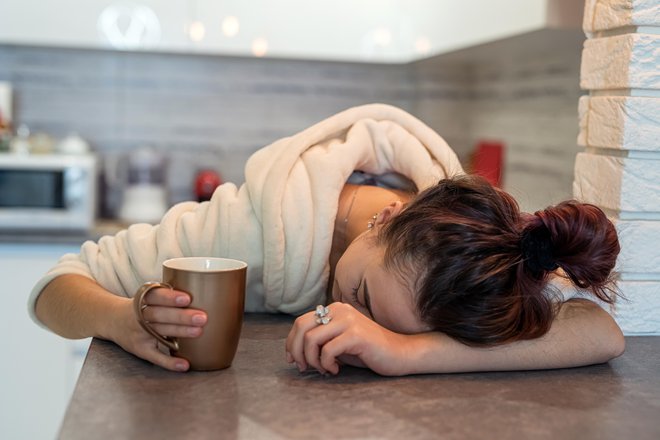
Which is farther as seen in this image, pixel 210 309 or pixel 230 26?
pixel 230 26

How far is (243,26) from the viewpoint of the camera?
8.91 ft

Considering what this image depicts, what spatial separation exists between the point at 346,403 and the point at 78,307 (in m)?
0.40

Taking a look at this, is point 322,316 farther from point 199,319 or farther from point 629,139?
point 629,139

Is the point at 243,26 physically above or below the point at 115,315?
above

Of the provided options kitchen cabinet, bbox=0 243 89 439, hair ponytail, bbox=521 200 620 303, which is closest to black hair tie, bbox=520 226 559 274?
hair ponytail, bbox=521 200 620 303

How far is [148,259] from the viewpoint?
1080mm

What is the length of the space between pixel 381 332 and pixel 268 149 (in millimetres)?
367

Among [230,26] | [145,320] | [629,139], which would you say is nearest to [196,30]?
[230,26]

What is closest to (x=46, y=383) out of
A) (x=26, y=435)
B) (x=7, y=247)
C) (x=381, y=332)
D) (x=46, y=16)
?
(x=26, y=435)

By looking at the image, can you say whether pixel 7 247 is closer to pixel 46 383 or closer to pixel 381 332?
pixel 46 383

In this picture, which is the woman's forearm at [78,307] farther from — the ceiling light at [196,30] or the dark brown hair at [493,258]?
the ceiling light at [196,30]

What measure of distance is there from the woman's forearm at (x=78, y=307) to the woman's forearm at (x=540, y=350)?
1.13ft

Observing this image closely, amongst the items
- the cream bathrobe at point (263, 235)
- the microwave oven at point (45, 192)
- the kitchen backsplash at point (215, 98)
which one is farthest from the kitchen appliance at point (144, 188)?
the cream bathrobe at point (263, 235)

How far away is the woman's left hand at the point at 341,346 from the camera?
0.84 metres
